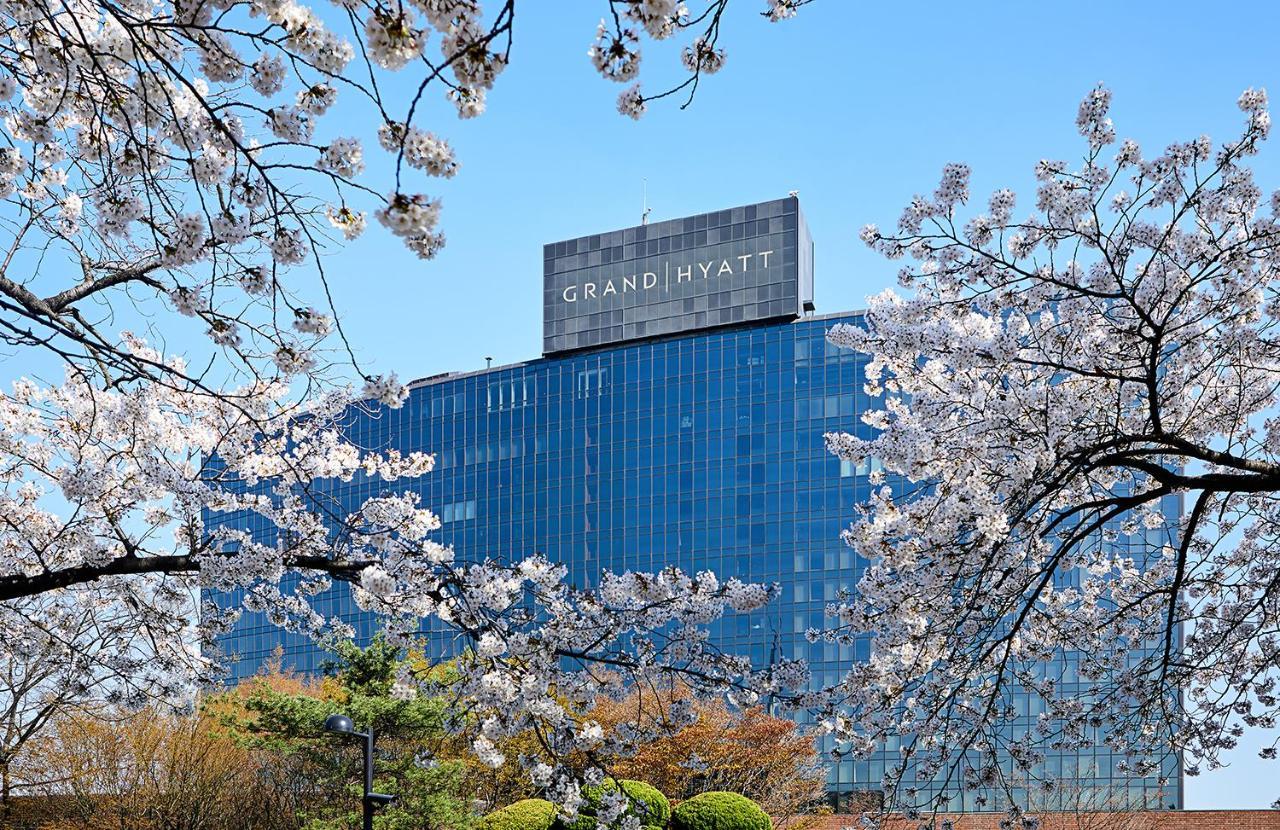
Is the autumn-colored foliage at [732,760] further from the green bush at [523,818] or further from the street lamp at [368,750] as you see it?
the street lamp at [368,750]

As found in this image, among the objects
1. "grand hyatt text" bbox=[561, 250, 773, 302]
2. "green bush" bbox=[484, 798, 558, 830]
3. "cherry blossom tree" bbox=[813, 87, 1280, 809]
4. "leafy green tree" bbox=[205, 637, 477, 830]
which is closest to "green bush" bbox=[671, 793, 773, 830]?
"green bush" bbox=[484, 798, 558, 830]

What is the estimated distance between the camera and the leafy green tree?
20.4 meters

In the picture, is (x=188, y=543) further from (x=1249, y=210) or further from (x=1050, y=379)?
(x=1249, y=210)

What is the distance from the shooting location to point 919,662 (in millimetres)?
7969

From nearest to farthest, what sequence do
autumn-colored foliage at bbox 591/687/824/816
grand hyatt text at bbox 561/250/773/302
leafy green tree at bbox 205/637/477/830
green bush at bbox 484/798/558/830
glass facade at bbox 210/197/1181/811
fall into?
green bush at bbox 484/798/558/830 < leafy green tree at bbox 205/637/477/830 < autumn-colored foliage at bbox 591/687/824/816 < glass facade at bbox 210/197/1181/811 < grand hyatt text at bbox 561/250/773/302

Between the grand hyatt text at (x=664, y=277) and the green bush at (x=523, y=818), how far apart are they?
4023cm

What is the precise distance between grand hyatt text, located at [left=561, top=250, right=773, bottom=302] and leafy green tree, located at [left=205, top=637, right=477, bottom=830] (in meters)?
38.0

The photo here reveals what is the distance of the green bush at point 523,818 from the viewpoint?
749 inches

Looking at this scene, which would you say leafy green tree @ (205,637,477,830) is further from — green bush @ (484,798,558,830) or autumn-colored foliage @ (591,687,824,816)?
autumn-colored foliage @ (591,687,824,816)

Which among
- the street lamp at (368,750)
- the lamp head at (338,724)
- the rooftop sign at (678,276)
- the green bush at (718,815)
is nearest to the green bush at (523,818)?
the green bush at (718,815)

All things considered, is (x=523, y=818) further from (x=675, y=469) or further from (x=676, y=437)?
(x=676, y=437)

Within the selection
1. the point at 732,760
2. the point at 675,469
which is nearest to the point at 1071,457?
the point at 732,760

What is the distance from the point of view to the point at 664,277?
58.9 metres

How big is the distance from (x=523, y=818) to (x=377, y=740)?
12.2 feet
